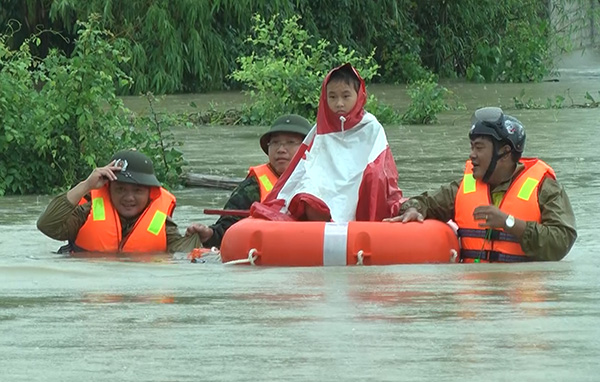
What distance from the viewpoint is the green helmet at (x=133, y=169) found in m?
9.58

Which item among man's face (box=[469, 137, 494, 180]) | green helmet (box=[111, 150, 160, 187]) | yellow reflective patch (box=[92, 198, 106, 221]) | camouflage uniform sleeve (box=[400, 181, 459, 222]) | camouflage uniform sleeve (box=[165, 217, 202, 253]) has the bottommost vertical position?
camouflage uniform sleeve (box=[165, 217, 202, 253])

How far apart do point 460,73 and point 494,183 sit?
23.3 metres

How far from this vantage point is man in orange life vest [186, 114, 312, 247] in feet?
32.3

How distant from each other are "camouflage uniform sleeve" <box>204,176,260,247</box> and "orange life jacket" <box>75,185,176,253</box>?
334mm

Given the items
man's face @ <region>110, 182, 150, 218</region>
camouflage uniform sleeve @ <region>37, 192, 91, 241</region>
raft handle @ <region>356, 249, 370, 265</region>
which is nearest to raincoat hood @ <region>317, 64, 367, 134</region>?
raft handle @ <region>356, 249, 370, 265</region>

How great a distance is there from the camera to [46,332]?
20.3 feet

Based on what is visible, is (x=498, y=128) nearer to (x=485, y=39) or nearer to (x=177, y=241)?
(x=177, y=241)

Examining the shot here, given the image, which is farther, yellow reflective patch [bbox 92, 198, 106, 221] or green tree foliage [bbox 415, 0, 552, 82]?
green tree foliage [bbox 415, 0, 552, 82]

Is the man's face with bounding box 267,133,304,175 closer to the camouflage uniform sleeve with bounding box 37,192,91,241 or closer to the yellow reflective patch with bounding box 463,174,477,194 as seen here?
the camouflage uniform sleeve with bounding box 37,192,91,241

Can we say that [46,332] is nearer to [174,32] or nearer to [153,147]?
[153,147]

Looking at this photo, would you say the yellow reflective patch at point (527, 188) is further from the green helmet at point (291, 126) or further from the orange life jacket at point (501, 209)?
the green helmet at point (291, 126)

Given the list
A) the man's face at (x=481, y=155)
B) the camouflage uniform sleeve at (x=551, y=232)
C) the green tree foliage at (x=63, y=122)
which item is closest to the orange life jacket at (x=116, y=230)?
the man's face at (x=481, y=155)

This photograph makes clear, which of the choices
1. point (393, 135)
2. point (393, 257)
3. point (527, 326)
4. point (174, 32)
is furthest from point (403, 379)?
point (174, 32)

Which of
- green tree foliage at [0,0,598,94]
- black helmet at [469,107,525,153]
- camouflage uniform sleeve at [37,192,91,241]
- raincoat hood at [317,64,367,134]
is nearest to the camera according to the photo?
black helmet at [469,107,525,153]
